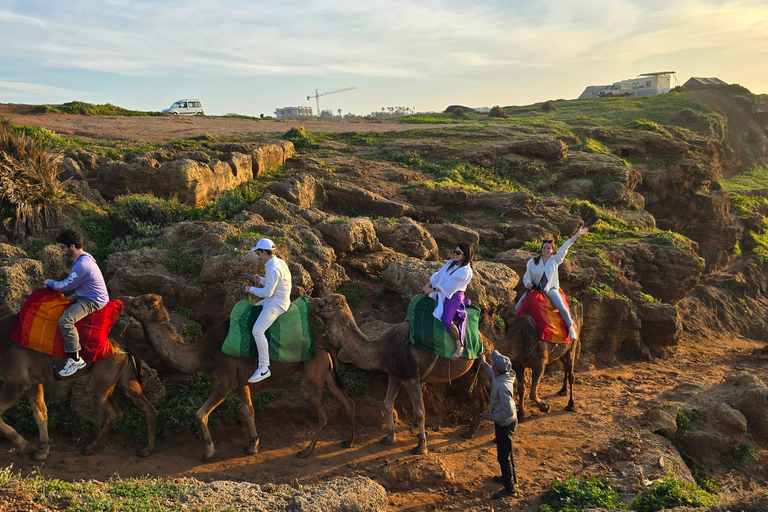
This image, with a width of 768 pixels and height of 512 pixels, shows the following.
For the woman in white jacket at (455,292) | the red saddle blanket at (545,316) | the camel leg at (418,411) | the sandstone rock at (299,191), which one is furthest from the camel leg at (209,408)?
the sandstone rock at (299,191)

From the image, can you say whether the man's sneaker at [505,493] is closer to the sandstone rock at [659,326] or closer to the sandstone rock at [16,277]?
the sandstone rock at [16,277]

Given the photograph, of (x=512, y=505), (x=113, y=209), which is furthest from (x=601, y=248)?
(x=113, y=209)

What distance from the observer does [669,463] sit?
336 inches

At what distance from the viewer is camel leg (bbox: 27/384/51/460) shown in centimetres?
748

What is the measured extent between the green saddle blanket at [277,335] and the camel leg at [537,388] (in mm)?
4292

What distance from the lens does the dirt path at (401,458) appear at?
741 centimetres

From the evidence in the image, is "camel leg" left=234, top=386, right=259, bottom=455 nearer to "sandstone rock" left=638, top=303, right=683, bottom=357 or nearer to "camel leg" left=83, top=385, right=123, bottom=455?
"camel leg" left=83, top=385, right=123, bottom=455

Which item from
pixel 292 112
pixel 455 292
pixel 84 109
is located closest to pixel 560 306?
pixel 455 292

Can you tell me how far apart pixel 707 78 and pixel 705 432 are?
65.3 m

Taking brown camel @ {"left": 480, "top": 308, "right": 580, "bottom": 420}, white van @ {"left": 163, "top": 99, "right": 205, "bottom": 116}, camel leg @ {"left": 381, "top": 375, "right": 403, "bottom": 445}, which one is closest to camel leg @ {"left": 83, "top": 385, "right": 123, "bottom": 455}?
camel leg @ {"left": 381, "top": 375, "right": 403, "bottom": 445}

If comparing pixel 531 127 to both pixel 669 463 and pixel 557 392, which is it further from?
pixel 669 463

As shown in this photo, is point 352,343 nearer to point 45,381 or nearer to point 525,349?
point 525,349

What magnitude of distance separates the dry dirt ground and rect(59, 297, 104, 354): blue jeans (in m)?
1.58

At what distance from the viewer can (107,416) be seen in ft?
25.9
